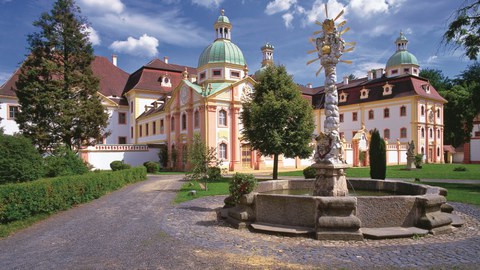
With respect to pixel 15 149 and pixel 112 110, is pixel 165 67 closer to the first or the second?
pixel 112 110

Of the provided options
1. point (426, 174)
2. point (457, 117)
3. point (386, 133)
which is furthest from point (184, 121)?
point (457, 117)

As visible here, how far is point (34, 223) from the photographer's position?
35.9ft

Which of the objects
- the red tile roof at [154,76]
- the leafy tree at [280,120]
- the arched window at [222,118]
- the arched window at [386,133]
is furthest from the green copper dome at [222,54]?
the arched window at [386,133]

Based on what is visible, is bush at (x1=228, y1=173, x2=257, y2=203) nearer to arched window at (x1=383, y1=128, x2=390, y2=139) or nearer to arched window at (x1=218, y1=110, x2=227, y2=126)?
arched window at (x1=218, y1=110, x2=227, y2=126)

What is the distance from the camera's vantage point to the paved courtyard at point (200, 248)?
635cm

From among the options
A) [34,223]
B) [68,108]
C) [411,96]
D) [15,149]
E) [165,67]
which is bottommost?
[34,223]

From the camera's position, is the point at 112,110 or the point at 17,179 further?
the point at 112,110

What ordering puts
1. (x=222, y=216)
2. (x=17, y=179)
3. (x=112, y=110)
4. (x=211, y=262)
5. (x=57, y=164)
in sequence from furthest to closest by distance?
(x=112, y=110)
(x=57, y=164)
(x=17, y=179)
(x=222, y=216)
(x=211, y=262)

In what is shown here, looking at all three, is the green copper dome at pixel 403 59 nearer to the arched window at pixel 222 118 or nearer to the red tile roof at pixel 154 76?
the red tile roof at pixel 154 76

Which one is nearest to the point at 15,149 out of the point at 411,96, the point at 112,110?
the point at 112,110

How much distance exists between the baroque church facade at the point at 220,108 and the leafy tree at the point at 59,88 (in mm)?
6532

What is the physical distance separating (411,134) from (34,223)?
46997 mm

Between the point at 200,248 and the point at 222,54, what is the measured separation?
30.6 m

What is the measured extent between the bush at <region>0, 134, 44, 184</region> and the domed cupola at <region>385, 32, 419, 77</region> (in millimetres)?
55002
